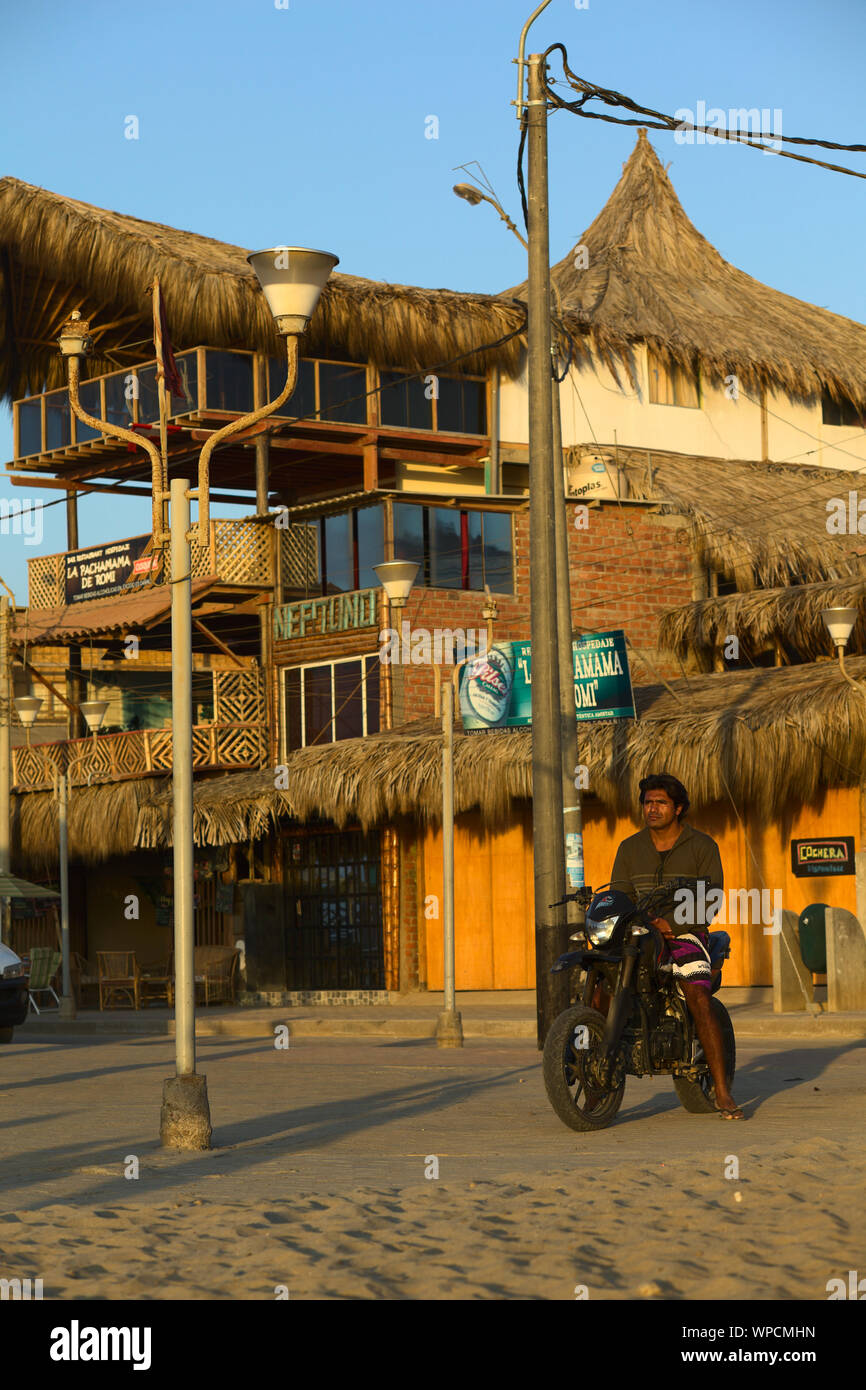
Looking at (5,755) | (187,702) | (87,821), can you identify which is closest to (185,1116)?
(187,702)

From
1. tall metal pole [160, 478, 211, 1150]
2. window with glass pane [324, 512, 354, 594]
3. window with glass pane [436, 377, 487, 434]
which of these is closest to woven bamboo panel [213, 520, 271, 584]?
window with glass pane [324, 512, 354, 594]

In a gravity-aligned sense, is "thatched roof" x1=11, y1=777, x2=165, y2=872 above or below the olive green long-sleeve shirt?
above

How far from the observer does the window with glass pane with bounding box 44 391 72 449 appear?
3391 cm

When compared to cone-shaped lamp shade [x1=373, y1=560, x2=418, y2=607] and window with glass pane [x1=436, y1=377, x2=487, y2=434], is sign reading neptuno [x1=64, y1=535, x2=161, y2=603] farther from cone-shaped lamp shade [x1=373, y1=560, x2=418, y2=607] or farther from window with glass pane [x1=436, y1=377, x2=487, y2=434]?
cone-shaped lamp shade [x1=373, y1=560, x2=418, y2=607]

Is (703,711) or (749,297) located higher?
Result: (749,297)

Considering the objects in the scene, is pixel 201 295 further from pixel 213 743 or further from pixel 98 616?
pixel 213 743

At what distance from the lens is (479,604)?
97.0 ft

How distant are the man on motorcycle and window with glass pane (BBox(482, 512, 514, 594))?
2058 cm

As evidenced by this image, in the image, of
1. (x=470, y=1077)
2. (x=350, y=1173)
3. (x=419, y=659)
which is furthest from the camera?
(x=419, y=659)

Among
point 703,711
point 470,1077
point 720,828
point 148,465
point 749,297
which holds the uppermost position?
point 749,297

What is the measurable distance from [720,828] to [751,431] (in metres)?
14.2

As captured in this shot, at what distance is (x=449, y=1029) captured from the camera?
16.9 meters
